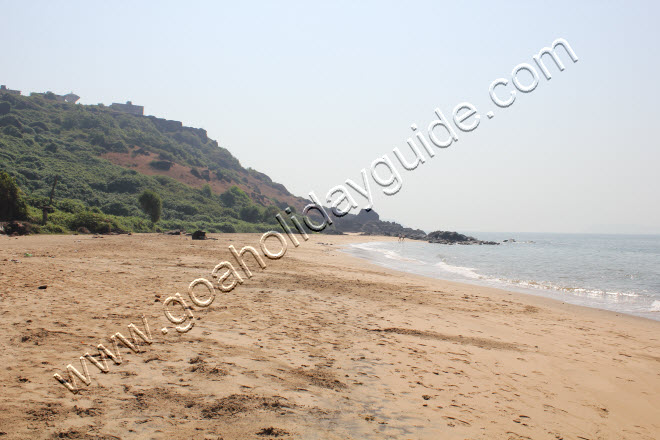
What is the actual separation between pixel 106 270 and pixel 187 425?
9804mm

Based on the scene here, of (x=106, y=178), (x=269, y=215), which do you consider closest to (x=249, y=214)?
(x=269, y=215)

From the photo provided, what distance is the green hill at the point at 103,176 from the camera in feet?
136

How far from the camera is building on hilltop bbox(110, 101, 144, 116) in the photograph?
5797 inches

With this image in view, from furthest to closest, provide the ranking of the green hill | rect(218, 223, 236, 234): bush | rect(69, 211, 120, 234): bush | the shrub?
the shrub, rect(218, 223, 236, 234): bush, the green hill, rect(69, 211, 120, 234): bush

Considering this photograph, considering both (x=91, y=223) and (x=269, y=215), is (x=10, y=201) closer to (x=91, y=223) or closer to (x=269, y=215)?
(x=91, y=223)

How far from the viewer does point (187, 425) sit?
12.4 ft

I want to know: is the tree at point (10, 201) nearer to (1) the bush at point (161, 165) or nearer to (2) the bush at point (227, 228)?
(2) the bush at point (227, 228)

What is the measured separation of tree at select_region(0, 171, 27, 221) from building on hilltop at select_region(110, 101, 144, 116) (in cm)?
13450

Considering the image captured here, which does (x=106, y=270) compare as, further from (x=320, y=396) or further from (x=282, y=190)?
(x=282, y=190)

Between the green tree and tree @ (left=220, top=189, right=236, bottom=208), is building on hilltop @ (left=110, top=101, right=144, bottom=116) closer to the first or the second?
tree @ (left=220, top=189, right=236, bottom=208)

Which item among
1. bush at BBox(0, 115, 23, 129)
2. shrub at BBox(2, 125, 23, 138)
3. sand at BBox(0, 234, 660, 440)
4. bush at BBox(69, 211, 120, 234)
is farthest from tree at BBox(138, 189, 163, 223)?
bush at BBox(0, 115, 23, 129)

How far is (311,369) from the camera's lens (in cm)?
548

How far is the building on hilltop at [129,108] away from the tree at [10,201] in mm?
134496

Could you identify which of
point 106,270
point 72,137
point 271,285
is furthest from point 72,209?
point 72,137
